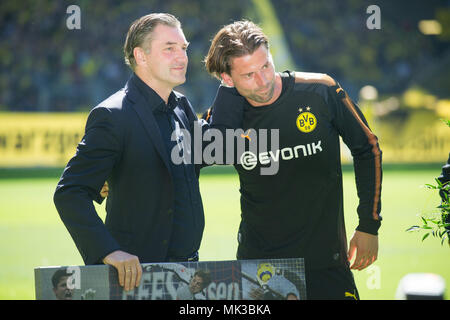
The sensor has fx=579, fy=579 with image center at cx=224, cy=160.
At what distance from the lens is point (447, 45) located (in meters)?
23.8

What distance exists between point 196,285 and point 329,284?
1063 mm

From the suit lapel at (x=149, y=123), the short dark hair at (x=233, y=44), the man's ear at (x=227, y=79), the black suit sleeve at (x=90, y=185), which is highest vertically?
the short dark hair at (x=233, y=44)

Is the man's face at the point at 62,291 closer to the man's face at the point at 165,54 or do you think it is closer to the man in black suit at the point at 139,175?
the man in black suit at the point at 139,175

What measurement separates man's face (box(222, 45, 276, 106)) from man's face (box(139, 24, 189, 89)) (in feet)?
0.99

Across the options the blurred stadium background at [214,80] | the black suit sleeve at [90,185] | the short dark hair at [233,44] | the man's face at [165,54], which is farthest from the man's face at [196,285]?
the blurred stadium background at [214,80]

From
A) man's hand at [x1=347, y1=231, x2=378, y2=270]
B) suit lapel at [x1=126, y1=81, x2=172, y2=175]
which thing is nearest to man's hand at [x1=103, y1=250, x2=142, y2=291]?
suit lapel at [x1=126, y1=81, x2=172, y2=175]

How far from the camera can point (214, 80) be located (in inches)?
811

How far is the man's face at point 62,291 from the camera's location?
6.89 feet

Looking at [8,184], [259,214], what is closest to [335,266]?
[259,214]

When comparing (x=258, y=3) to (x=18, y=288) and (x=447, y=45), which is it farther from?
(x=18, y=288)

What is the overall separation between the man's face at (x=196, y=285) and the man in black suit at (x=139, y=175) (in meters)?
0.21

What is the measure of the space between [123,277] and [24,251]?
18.9 ft

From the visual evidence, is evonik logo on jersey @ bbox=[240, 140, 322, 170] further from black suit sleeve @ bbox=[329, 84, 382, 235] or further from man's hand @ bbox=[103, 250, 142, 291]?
man's hand @ bbox=[103, 250, 142, 291]

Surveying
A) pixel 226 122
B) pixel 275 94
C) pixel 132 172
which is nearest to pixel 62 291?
pixel 132 172
